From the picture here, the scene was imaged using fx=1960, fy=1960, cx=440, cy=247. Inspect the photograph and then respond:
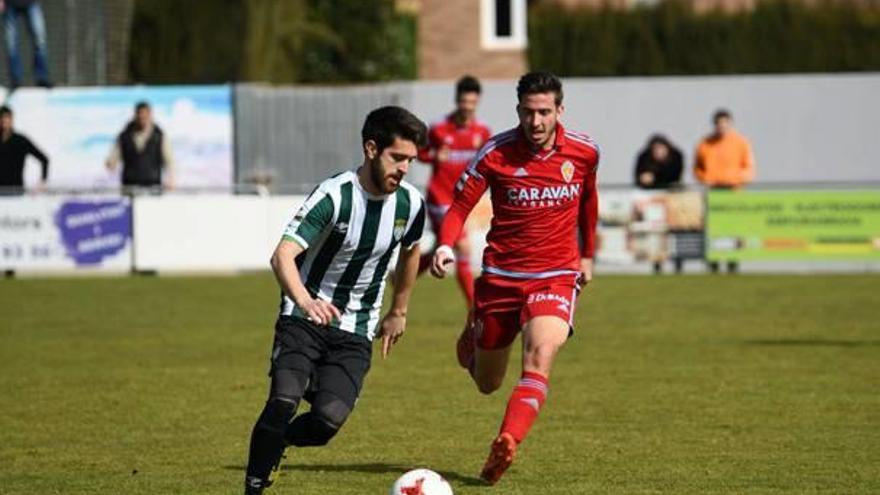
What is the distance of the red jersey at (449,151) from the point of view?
1769cm

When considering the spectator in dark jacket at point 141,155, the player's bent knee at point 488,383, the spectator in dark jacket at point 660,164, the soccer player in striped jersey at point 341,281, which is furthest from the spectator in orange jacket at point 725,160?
the soccer player in striped jersey at point 341,281

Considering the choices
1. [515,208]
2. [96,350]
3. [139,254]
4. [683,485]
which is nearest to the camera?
[683,485]

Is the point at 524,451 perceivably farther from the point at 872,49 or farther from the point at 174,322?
the point at 872,49

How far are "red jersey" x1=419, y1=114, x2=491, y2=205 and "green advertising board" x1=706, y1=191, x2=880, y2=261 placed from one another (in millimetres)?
7767

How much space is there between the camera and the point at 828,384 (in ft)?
43.4

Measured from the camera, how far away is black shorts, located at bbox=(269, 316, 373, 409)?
329 inches

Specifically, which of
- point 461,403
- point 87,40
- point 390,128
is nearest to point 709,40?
point 87,40

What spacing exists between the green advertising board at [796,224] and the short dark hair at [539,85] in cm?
1576

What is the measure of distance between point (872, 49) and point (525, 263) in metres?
29.6

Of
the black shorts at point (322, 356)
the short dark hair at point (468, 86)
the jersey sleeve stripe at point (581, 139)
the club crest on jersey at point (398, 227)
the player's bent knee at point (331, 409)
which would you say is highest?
the short dark hair at point (468, 86)

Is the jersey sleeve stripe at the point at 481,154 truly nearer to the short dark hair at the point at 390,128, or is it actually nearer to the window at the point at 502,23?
the short dark hair at the point at 390,128

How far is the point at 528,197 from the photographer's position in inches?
380

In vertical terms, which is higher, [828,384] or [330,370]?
[330,370]

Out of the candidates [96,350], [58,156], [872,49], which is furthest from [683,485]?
[872,49]
